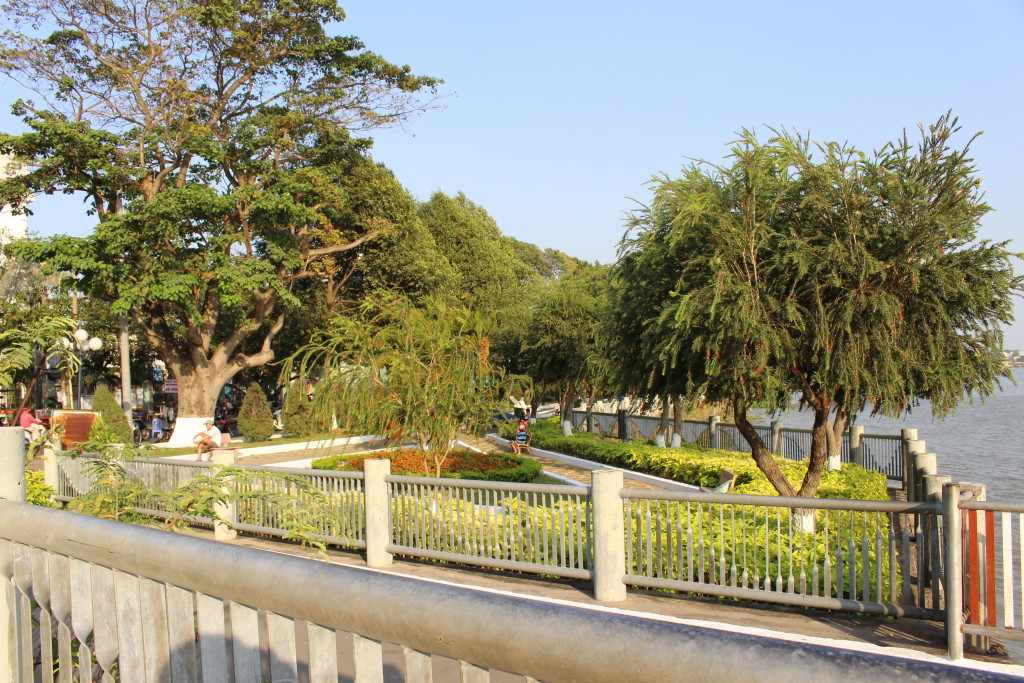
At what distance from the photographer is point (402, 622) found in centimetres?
128

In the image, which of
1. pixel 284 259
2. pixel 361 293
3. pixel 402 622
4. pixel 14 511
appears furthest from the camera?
pixel 361 293

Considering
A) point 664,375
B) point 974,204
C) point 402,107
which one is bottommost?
point 664,375

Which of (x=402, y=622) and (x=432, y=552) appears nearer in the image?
(x=402, y=622)

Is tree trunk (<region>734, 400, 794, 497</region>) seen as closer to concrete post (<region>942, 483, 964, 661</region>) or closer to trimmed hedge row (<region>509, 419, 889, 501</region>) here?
trimmed hedge row (<region>509, 419, 889, 501</region>)

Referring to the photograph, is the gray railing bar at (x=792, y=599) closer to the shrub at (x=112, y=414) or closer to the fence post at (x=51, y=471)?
the fence post at (x=51, y=471)

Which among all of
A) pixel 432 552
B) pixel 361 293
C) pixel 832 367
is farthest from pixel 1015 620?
pixel 361 293

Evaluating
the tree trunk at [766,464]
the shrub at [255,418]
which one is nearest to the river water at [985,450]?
the tree trunk at [766,464]

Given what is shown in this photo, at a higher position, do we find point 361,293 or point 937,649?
point 361,293

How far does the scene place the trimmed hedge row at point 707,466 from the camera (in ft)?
46.7

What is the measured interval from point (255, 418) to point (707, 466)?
1824 centimetres

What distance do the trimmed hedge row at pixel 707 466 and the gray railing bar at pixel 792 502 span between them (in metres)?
5.32

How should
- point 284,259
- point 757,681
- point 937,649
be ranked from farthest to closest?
point 284,259
point 937,649
point 757,681

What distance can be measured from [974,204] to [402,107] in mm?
23172

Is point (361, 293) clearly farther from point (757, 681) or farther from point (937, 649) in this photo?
point (757, 681)
